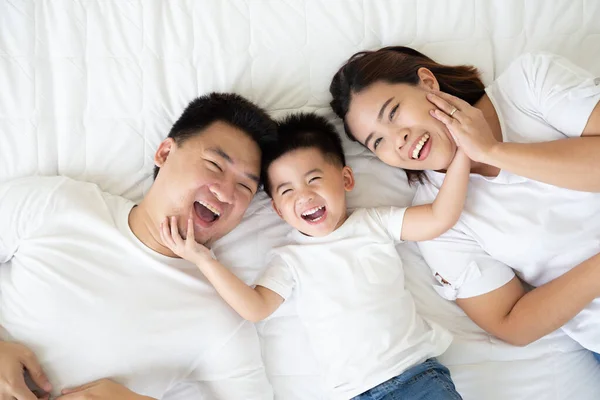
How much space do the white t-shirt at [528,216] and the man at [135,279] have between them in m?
0.59

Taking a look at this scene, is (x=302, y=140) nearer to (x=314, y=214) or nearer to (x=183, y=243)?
(x=314, y=214)

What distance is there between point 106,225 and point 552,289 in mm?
1208

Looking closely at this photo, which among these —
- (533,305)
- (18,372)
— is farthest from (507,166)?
(18,372)

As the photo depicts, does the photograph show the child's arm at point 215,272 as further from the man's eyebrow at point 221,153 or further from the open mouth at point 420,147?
the open mouth at point 420,147

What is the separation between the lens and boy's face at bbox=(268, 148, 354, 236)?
1.37 metres

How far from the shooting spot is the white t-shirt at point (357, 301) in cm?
134

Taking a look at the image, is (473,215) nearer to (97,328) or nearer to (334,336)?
(334,336)

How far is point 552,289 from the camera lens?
1358 mm

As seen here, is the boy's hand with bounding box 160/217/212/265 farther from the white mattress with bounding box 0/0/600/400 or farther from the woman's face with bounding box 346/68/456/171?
the woman's face with bounding box 346/68/456/171

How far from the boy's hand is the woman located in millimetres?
537

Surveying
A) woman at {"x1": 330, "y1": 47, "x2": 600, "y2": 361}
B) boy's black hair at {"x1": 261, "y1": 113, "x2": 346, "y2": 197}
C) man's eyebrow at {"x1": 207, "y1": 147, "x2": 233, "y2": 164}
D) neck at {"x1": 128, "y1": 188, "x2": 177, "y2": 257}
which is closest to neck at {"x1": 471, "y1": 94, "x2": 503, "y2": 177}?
woman at {"x1": 330, "y1": 47, "x2": 600, "y2": 361}

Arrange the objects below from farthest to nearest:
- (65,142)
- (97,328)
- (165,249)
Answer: (65,142), (165,249), (97,328)

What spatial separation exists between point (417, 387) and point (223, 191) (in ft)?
2.34

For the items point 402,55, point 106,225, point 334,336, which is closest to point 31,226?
point 106,225
